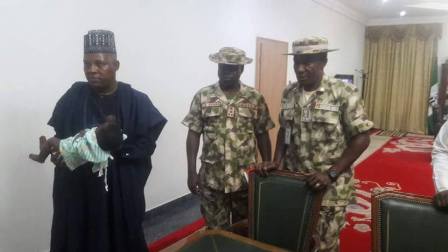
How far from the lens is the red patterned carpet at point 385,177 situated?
2.78m

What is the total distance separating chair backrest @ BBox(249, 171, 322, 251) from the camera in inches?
59.6

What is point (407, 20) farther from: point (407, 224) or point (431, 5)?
point (407, 224)

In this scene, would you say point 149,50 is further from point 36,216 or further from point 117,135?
point 117,135

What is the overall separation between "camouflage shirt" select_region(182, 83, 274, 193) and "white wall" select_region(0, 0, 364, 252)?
1.01m

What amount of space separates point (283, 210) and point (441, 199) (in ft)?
2.01

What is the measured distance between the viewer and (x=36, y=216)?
2.23 metres

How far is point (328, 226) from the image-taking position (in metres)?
1.71

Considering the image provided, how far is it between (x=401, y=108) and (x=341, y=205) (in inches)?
286

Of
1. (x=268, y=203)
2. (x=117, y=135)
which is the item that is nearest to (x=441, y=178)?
(x=268, y=203)

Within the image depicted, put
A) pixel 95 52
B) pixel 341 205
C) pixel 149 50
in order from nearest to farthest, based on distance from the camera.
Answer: pixel 95 52
pixel 341 205
pixel 149 50

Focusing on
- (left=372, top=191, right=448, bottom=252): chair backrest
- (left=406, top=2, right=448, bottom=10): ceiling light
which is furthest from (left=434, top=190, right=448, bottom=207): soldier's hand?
(left=406, top=2, right=448, bottom=10): ceiling light

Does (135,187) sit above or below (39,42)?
below

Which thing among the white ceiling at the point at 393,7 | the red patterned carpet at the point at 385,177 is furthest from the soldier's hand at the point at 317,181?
the white ceiling at the point at 393,7

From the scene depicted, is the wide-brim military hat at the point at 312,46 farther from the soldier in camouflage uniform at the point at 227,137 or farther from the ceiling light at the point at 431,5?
the ceiling light at the point at 431,5
